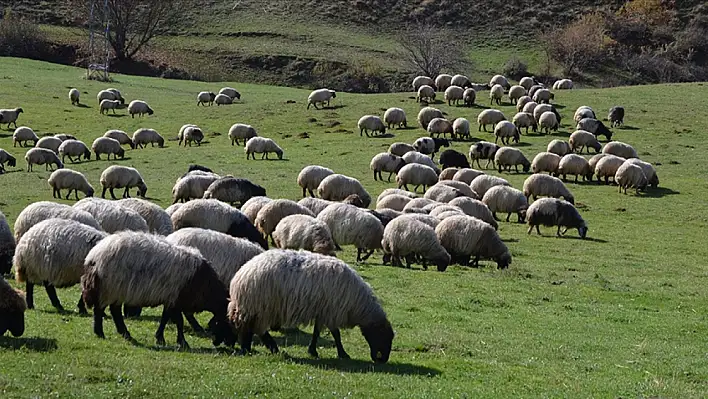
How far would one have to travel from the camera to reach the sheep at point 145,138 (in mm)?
44281

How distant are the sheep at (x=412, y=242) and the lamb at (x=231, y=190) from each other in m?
7.02

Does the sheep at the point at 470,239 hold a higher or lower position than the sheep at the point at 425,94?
lower

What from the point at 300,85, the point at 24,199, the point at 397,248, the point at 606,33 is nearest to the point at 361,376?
the point at 397,248

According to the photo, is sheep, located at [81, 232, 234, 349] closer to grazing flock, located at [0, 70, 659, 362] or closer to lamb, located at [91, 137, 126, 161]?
grazing flock, located at [0, 70, 659, 362]

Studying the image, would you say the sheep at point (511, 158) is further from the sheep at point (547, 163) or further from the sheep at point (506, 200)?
the sheep at point (506, 200)

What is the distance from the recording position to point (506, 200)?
2941 centimetres

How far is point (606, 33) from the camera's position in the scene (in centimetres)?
9100

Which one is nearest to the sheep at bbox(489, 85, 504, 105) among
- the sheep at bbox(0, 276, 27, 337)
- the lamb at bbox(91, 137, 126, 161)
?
the lamb at bbox(91, 137, 126, 161)

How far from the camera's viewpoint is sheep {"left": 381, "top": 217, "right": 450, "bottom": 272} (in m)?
20.4

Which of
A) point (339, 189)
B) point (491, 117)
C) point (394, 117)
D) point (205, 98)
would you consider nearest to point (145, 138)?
point (394, 117)

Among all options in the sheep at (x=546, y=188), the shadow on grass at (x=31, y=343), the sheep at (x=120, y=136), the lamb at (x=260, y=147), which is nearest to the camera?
the shadow on grass at (x=31, y=343)

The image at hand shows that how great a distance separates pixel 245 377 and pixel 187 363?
0.87m

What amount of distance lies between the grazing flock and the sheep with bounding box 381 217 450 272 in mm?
36

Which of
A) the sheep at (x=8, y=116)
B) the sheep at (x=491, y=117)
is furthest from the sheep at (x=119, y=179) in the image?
the sheep at (x=491, y=117)
